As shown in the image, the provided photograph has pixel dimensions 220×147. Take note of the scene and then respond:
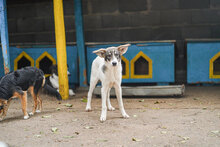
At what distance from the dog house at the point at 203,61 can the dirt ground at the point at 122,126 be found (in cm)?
144

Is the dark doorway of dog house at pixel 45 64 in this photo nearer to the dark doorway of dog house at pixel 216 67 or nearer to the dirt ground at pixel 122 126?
the dirt ground at pixel 122 126

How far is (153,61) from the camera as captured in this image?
6984 millimetres

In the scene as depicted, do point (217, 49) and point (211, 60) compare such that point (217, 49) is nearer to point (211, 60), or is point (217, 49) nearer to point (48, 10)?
point (211, 60)

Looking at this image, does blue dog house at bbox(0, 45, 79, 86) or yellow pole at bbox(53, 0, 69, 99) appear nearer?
yellow pole at bbox(53, 0, 69, 99)

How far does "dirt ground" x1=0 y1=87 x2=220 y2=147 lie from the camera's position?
3.26m

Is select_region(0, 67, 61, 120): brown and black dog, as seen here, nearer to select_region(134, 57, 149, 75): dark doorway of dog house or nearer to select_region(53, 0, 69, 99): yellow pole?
select_region(53, 0, 69, 99): yellow pole

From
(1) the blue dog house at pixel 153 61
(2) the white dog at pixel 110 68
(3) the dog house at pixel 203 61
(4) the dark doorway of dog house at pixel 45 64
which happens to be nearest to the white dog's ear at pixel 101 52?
(2) the white dog at pixel 110 68

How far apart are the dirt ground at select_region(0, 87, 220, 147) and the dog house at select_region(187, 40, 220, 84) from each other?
1441mm

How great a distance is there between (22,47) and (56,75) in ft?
4.93

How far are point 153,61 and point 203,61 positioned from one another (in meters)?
1.35

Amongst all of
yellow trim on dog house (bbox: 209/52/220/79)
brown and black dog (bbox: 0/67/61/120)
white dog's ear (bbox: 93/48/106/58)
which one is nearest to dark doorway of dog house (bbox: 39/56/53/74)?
brown and black dog (bbox: 0/67/61/120)

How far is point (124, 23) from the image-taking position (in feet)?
27.1

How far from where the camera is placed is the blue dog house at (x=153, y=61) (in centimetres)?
692

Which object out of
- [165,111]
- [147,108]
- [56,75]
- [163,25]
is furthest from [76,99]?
[163,25]
